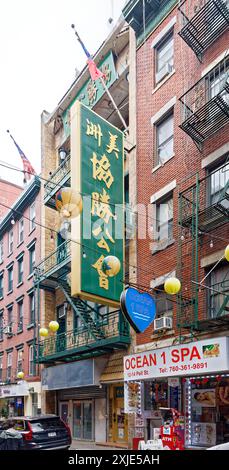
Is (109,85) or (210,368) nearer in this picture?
(210,368)

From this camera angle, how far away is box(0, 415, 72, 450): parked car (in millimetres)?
13863

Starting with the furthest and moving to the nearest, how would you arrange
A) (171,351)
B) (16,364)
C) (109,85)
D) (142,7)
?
1. (16,364)
2. (109,85)
3. (142,7)
4. (171,351)

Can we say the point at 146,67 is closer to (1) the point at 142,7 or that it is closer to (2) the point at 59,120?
(1) the point at 142,7

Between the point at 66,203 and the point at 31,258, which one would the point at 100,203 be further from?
the point at 31,258

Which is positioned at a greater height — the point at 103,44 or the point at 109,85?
the point at 103,44

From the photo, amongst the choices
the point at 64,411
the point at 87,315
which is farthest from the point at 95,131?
the point at 64,411

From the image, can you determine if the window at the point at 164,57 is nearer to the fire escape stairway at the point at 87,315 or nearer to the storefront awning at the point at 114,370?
the fire escape stairway at the point at 87,315

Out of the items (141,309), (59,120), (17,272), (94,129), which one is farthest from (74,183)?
(17,272)

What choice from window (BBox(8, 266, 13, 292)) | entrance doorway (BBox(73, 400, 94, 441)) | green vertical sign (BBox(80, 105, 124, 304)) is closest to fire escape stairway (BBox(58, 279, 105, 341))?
green vertical sign (BBox(80, 105, 124, 304))

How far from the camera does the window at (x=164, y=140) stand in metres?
16.6

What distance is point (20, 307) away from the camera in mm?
30422

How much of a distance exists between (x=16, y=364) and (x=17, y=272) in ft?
19.2

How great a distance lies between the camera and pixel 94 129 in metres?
16.8

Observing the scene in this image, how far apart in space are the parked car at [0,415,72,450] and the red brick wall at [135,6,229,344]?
12.8 ft
